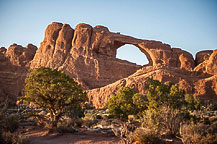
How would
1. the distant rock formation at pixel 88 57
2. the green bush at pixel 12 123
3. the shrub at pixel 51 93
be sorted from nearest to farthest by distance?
1. the green bush at pixel 12 123
2. the shrub at pixel 51 93
3. the distant rock formation at pixel 88 57

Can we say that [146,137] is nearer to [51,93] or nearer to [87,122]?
[87,122]

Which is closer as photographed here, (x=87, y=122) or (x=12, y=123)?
(x=12, y=123)

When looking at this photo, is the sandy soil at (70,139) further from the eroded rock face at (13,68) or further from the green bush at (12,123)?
the eroded rock face at (13,68)

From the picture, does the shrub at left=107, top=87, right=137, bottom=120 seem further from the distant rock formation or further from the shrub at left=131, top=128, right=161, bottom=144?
the distant rock formation

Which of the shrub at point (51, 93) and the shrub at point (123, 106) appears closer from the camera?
the shrub at point (51, 93)

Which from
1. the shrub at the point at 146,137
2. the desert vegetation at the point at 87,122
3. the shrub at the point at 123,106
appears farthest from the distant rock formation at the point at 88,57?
the shrub at the point at 146,137

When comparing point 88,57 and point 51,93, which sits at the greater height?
point 88,57

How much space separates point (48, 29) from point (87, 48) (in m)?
13.8

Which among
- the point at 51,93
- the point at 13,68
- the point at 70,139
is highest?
the point at 13,68

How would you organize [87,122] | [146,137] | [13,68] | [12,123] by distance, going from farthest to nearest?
[13,68]
[87,122]
[12,123]
[146,137]

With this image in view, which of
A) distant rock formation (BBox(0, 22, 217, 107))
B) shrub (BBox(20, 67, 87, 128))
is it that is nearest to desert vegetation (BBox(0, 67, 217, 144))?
shrub (BBox(20, 67, 87, 128))

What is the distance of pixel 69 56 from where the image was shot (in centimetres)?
4828

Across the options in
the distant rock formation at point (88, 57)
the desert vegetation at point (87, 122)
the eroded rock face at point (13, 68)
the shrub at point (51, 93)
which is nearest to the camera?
the desert vegetation at point (87, 122)

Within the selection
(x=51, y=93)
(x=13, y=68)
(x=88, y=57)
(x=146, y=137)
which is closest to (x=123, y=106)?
(x=51, y=93)
